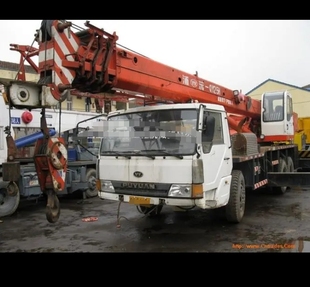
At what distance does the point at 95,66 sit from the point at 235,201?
3411mm

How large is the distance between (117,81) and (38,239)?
119 inches

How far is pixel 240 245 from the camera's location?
15.8 ft

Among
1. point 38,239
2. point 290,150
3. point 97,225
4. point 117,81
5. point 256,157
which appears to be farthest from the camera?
point 290,150

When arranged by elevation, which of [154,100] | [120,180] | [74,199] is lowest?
[74,199]

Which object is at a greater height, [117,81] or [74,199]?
[117,81]

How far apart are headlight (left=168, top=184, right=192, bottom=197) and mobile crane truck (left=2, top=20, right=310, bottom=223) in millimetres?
14

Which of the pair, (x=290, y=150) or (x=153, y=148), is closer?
(x=153, y=148)

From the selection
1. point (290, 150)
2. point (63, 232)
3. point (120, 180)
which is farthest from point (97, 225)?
point (290, 150)

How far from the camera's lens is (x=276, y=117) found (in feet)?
31.3

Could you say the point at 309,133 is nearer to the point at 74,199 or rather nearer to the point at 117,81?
the point at 74,199

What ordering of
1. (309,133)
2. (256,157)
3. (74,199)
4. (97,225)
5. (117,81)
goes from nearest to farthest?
(117,81)
(97,225)
(256,157)
(74,199)
(309,133)

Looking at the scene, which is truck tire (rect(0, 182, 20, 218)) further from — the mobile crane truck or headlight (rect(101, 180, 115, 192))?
the mobile crane truck

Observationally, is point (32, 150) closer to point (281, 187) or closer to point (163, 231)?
point (163, 231)

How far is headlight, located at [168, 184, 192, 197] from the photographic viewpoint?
4.48 metres
